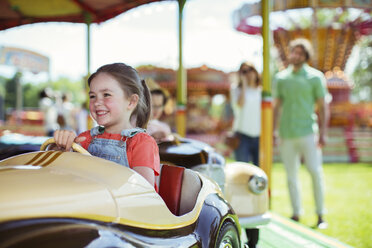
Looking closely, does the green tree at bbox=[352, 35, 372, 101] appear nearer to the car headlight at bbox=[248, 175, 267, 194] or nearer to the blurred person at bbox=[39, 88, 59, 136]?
the blurred person at bbox=[39, 88, 59, 136]

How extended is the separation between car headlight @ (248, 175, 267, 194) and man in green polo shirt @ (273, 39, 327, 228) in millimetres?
1171

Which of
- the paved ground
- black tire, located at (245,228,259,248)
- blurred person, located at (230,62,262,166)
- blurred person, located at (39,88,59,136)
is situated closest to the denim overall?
black tire, located at (245,228,259,248)

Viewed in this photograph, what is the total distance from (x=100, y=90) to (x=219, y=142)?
35.9ft

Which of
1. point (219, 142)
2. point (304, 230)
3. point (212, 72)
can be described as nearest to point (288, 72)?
point (304, 230)

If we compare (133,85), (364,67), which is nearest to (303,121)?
(133,85)

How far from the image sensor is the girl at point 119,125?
157 cm

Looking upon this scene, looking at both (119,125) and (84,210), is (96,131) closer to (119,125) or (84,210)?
(119,125)

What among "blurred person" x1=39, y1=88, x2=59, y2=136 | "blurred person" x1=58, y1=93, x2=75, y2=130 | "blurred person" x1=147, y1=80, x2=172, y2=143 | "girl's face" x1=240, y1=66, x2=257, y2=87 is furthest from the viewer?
"blurred person" x1=58, y1=93, x2=75, y2=130

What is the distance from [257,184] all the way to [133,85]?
131 centimetres

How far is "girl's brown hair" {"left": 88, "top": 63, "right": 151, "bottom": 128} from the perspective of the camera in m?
1.70

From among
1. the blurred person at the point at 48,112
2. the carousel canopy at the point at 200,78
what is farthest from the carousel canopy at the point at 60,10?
the carousel canopy at the point at 200,78

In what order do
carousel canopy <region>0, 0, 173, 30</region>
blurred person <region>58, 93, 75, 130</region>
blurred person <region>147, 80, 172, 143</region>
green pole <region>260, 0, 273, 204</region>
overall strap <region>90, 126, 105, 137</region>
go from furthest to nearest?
blurred person <region>58, 93, 75, 130</region>, carousel canopy <region>0, 0, 173, 30</region>, green pole <region>260, 0, 273, 204</region>, blurred person <region>147, 80, 172, 143</region>, overall strap <region>90, 126, 105, 137</region>

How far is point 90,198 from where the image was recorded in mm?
1116

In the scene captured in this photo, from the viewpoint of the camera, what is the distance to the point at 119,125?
1747 millimetres
